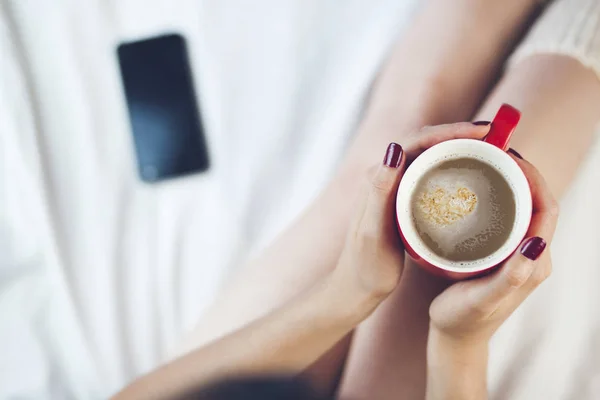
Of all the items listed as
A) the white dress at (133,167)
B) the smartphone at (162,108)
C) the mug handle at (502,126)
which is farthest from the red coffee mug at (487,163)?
the smartphone at (162,108)

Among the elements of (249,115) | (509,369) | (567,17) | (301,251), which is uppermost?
(567,17)

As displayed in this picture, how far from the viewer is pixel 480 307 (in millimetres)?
425

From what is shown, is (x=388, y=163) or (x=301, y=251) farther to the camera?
(x=301, y=251)

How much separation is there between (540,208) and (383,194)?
0.13 meters

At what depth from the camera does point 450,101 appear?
0.67 metres

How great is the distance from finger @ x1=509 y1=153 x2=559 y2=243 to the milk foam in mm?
29

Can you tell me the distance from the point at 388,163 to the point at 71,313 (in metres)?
0.52

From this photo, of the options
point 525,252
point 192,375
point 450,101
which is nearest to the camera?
point 525,252

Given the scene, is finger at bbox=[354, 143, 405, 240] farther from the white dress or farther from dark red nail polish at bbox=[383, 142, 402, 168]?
the white dress

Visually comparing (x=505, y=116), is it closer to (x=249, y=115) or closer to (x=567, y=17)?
(x=567, y=17)

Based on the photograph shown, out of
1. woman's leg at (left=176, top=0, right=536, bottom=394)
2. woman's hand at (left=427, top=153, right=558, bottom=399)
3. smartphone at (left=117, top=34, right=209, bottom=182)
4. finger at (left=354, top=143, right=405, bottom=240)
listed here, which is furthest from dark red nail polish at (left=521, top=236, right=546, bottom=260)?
smartphone at (left=117, top=34, right=209, bottom=182)

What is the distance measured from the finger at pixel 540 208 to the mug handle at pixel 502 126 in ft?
0.08

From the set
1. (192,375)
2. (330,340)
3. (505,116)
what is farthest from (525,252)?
(192,375)

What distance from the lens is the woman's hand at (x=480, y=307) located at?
1.30ft
